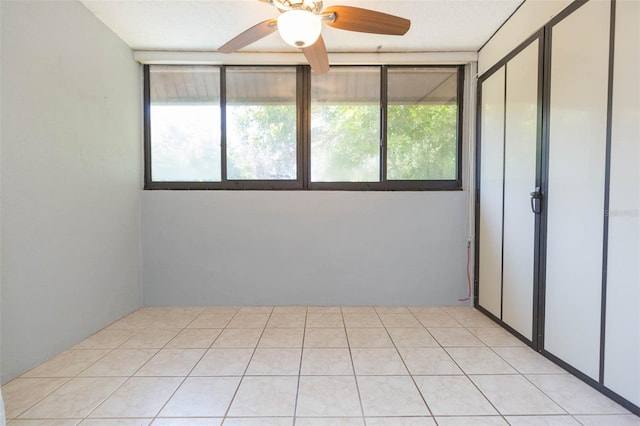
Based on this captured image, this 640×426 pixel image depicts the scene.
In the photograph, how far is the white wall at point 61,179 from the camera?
5.98 ft

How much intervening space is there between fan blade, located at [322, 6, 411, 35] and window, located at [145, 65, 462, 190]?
137 centimetres

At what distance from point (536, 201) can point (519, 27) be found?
1.43 m

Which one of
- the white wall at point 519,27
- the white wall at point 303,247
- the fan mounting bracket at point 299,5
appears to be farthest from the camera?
the white wall at point 303,247

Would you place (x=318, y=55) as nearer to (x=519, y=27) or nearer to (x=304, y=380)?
(x=519, y=27)

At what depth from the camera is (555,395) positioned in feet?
5.51

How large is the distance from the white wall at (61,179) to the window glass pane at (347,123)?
1.96 m

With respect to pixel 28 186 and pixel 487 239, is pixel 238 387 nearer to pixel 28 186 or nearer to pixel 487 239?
pixel 28 186

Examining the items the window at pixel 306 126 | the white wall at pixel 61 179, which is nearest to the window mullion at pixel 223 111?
the window at pixel 306 126

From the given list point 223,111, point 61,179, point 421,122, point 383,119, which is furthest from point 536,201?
point 61,179

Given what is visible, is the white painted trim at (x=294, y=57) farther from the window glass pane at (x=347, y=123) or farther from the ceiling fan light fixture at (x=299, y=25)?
the ceiling fan light fixture at (x=299, y=25)

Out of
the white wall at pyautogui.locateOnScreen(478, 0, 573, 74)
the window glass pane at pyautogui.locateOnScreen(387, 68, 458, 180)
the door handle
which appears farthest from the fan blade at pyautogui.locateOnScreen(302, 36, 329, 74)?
the door handle

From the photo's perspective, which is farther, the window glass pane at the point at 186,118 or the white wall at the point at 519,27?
the window glass pane at the point at 186,118

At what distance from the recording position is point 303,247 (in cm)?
316

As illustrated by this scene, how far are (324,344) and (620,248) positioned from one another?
1938 mm
